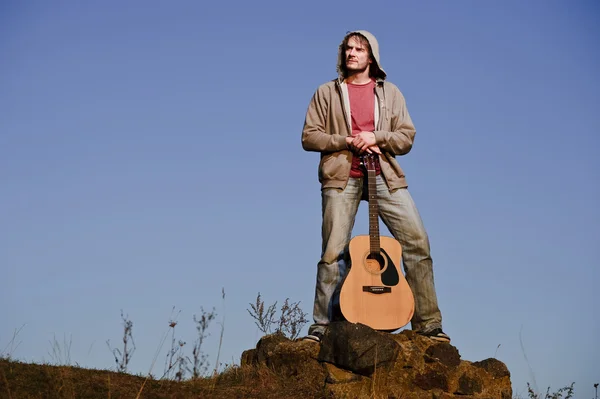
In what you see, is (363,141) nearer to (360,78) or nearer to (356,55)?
(360,78)

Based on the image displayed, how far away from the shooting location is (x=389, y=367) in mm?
7168

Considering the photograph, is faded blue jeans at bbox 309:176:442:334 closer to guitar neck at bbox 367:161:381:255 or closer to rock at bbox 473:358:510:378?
guitar neck at bbox 367:161:381:255

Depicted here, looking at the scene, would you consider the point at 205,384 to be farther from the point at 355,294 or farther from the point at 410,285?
the point at 410,285

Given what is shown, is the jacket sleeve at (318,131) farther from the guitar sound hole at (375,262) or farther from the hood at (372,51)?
the guitar sound hole at (375,262)

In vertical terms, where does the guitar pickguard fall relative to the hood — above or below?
below

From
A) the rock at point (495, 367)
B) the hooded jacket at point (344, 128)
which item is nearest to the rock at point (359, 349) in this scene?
the rock at point (495, 367)

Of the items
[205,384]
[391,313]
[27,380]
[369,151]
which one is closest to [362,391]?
[391,313]

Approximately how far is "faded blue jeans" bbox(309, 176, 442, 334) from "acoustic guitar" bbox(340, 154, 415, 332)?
0.25 meters

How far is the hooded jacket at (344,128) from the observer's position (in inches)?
309

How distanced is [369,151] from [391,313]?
1.60 metres

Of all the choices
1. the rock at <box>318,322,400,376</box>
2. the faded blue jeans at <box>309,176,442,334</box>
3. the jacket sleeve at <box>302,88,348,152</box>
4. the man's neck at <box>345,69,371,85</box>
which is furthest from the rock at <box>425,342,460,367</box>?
the man's neck at <box>345,69,371,85</box>

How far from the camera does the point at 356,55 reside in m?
8.09

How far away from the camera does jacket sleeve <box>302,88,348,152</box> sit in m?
7.80

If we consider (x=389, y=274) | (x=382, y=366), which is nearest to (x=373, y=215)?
(x=389, y=274)
